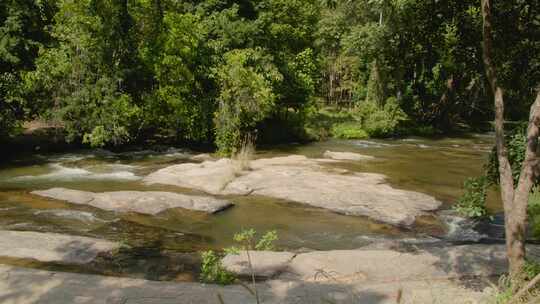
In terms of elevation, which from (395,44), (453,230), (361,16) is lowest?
(453,230)

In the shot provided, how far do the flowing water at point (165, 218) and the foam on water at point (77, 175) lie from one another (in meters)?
0.03

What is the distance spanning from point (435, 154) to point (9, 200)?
55.3 feet

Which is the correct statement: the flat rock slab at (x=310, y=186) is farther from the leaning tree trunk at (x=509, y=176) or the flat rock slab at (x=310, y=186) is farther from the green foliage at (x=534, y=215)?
the leaning tree trunk at (x=509, y=176)

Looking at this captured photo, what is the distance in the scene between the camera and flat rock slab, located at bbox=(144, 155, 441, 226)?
39.1 feet

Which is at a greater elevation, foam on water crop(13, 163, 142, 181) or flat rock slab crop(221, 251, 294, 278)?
foam on water crop(13, 163, 142, 181)

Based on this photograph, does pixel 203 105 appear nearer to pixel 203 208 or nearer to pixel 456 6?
pixel 203 208

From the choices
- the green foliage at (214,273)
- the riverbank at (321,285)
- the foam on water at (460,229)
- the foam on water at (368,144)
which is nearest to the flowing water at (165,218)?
the foam on water at (460,229)

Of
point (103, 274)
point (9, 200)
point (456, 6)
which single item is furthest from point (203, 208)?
point (456, 6)

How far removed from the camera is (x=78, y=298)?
623 cm

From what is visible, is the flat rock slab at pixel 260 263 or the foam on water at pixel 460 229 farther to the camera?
the foam on water at pixel 460 229

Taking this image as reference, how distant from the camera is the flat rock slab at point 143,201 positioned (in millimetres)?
11672

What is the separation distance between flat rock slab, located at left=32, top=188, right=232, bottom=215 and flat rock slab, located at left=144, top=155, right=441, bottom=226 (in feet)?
4.77

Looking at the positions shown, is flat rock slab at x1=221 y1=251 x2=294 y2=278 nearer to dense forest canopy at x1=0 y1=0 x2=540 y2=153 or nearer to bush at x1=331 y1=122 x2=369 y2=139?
dense forest canopy at x1=0 y1=0 x2=540 y2=153

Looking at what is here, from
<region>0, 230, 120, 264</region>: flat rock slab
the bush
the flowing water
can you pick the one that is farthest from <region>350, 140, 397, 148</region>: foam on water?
<region>0, 230, 120, 264</region>: flat rock slab
